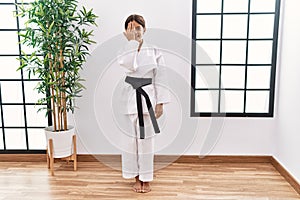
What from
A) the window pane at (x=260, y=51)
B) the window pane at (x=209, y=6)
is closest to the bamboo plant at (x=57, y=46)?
the window pane at (x=209, y=6)

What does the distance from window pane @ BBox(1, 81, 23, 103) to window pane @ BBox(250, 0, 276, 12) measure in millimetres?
2416

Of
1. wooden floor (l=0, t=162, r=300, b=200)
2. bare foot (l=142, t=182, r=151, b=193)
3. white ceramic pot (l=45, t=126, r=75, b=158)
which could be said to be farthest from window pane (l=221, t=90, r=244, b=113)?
white ceramic pot (l=45, t=126, r=75, b=158)

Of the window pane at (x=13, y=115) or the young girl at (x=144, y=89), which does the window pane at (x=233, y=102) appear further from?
the window pane at (x=13, y=115)

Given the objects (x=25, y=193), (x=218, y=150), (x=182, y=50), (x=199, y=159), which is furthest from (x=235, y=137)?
(x=25, y=193)

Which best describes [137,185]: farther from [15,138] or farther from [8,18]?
[8,18]

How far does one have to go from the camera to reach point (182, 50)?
120 inches

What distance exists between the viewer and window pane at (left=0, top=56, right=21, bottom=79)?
10.6 feet

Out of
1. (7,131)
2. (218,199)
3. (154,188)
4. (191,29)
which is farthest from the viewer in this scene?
(7,131)

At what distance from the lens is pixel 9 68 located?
10.6 feet

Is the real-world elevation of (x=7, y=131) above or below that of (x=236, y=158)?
above

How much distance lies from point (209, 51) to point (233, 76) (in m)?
0.34

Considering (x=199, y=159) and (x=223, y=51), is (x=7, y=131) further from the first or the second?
(x=223, y=51)

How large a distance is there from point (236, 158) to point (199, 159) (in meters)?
0.36

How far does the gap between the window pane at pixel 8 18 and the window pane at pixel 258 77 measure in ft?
7.76
